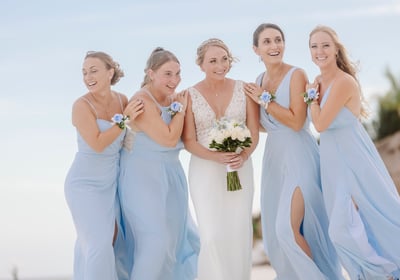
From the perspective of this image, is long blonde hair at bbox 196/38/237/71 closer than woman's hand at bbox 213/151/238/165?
No

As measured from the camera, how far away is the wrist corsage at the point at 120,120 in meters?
7.82

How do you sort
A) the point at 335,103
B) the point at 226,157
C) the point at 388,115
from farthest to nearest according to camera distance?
the point at 388,115 < the point at 226,157 < the point at 335,103

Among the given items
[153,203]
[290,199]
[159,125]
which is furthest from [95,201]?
[290,199]

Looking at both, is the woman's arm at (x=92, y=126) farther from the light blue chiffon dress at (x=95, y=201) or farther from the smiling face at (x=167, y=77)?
the smiling face at (x=167, y=77)

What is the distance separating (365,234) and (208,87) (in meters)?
2.47

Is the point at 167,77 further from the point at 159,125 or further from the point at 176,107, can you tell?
the point at 159,125

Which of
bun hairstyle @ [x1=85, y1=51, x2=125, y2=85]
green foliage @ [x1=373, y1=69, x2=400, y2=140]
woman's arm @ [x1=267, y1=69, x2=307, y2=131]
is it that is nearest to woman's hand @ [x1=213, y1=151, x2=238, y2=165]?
woman's arm @ [x1=267, y1=69, x2=307, y2=131]

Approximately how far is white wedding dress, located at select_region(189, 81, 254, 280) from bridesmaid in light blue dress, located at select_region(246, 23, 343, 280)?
1.12 ft

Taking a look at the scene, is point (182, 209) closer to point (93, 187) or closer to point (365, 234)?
point (93, 187)

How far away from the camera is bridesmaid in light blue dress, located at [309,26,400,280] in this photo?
7578 mm

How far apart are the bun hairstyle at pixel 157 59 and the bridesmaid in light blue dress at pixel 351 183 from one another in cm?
169

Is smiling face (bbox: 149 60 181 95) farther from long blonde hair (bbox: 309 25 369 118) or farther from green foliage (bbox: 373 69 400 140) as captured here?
green foliage (bbox: 373 69 400 140)

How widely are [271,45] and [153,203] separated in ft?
7.55

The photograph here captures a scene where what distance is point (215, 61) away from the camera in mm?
8047
